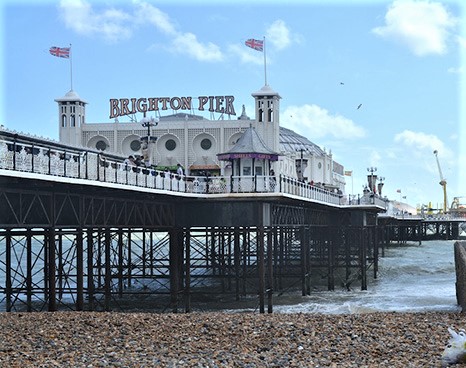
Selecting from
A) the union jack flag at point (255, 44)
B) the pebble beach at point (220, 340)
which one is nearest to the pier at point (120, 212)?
the pebble beach at point (220, 340)

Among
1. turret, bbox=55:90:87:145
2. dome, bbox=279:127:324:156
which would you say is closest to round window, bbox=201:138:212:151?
turret, bbox=55:90:87:145

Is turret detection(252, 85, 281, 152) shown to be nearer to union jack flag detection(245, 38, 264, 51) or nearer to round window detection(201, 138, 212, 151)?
round window detection(201, 138, 212, 151)

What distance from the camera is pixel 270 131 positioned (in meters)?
81.8

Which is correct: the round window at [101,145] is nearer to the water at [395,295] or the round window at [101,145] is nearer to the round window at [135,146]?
the round window at [135,146]

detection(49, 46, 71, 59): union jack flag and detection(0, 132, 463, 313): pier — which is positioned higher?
detection(49, 46, 71, 59): union jack flag

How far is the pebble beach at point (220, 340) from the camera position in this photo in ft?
55.9

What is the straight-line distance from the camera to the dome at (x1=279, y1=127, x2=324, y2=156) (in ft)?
458

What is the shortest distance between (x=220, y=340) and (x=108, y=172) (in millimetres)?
9121

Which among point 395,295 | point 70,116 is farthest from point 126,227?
point 70,116

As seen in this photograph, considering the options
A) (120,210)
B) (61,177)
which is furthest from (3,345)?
(120,210)

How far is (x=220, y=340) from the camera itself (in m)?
19.6

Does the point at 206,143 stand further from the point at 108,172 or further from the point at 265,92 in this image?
the point at 108,172

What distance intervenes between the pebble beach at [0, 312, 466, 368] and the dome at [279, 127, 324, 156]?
364ft

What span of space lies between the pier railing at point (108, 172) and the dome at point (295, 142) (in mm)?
95273
